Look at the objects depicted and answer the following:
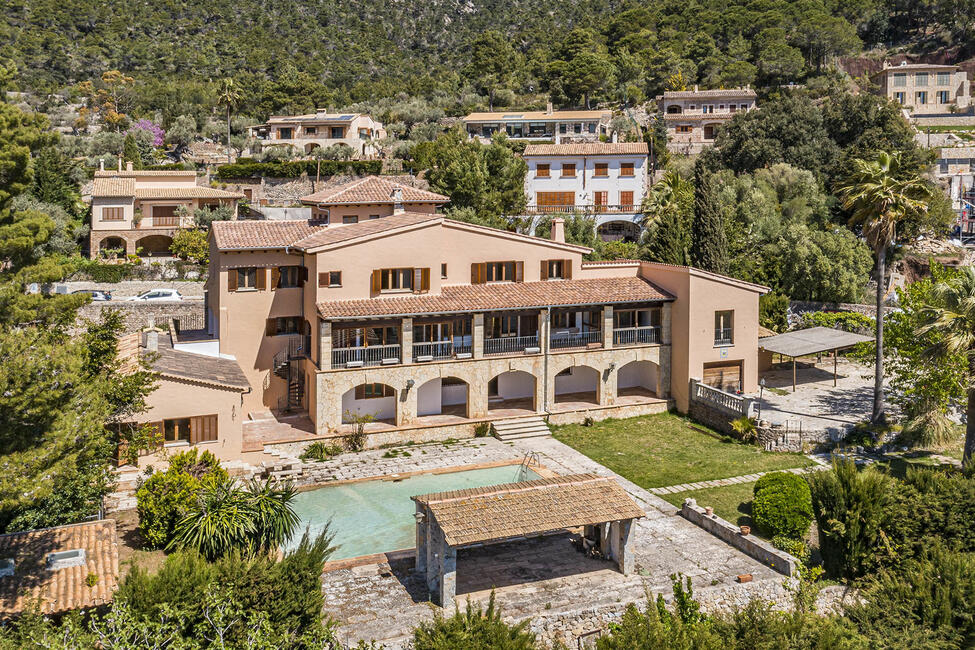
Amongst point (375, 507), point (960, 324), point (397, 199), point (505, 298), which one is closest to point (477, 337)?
point (505, 298)

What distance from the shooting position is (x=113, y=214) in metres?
60.2

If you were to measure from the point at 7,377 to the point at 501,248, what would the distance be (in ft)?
74.9

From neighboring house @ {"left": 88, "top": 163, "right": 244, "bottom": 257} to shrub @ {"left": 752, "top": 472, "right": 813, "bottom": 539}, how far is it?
50.5 m

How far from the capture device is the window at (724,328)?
35500 mm

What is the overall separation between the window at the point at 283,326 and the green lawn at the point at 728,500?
1702 cm

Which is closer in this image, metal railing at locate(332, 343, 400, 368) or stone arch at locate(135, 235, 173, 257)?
metal railing at locate(332, 343, 400, 368)

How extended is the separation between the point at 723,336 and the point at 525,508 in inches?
737

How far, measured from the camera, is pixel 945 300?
2673 centimetres

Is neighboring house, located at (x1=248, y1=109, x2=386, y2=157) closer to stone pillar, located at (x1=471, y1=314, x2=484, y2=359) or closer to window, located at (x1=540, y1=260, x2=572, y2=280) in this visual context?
window, located at (x1=540, y1=260, x2=572, y2=280)

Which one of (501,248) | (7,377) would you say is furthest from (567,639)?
(501,248)

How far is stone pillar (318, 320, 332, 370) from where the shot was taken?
30797 mm

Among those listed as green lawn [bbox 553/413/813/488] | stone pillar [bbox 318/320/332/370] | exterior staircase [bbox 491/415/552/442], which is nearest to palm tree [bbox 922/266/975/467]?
green lawn [bbox 553/413/813/488]

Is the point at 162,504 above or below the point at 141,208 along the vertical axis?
below

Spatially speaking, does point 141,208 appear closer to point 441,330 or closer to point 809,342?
point 441,330
